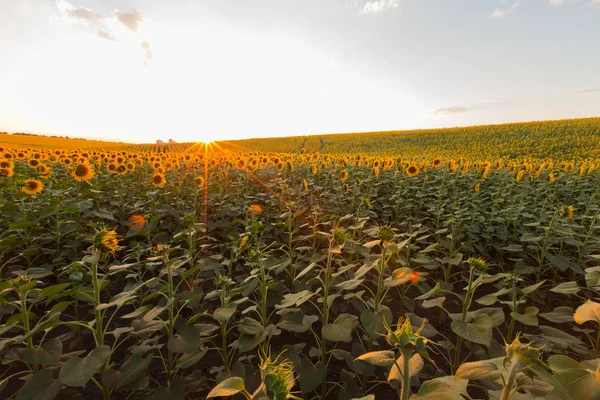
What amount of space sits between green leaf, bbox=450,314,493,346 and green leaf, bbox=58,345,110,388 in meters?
2.05

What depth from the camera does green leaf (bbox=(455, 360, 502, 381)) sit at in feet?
3.53

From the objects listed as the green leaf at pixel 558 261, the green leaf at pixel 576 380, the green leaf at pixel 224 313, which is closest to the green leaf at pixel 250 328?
the green leaf at pixel 224 313

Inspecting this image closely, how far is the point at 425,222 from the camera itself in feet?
19.9

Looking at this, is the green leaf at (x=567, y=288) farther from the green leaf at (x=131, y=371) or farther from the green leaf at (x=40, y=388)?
the green leaf at (x=40, y=388)

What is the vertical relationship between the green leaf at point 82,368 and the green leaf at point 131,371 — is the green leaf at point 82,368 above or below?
above

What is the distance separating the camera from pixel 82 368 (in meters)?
1.69

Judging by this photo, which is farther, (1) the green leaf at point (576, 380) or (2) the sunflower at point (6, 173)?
(2) the sunflower at point (6, 173)

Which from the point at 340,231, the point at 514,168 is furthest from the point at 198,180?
the point at 514,168

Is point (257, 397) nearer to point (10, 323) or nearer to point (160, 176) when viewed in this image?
point (10, 323)

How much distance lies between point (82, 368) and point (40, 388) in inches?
13.0

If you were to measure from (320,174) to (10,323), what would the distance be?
6905mm

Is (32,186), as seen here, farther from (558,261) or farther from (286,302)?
(558,261)

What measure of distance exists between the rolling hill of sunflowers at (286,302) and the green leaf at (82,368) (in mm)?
10

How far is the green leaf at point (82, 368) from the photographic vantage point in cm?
160
